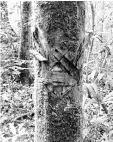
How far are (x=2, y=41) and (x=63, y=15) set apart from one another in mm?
3824

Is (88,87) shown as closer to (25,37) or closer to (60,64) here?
(60,64)

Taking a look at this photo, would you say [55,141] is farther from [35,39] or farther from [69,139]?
[35,39]

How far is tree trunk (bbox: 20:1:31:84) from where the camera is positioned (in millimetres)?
3615

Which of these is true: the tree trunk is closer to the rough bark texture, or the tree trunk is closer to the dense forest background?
the dense forest background

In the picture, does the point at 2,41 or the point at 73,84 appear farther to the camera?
the point at 2,41

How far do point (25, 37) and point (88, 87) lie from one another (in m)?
3.00

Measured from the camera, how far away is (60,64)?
61 centimetres

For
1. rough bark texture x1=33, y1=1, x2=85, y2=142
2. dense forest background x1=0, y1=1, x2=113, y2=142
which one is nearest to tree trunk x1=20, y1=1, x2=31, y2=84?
dense forest background x1=0, y1=1, x2=113, y2=142

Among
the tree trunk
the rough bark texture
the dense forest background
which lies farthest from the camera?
the tree trunk

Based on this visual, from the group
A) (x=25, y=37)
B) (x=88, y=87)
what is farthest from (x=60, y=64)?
(x=25, y=37)

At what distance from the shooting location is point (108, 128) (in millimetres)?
1238

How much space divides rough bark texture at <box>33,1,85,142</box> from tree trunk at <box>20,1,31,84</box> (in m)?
2.99

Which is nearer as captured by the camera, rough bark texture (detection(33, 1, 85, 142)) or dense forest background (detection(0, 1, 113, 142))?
rough bark texture (detection(33, 1, 85, 142))

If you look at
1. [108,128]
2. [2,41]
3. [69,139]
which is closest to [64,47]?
[69,139]
